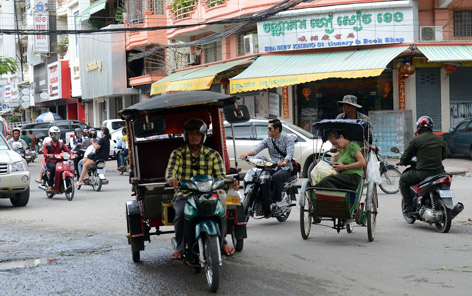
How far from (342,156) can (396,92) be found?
17005 millimetres

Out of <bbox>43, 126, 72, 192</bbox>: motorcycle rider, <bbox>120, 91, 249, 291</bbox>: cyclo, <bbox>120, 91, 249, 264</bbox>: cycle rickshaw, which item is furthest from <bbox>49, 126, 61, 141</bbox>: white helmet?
<bbox>120, 91, 249, 264</bbox>: cycle rickshaw

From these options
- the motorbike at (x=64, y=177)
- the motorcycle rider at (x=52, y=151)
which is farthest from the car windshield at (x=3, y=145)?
the motorbike at (x=64, y=177)

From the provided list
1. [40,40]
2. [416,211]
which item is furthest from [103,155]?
[40,40]

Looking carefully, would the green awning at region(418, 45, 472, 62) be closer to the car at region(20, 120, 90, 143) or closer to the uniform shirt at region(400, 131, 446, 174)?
the uniform shirt at region(400, 131, 446, 174)

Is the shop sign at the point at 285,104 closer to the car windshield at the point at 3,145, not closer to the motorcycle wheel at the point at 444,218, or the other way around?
the car windshield at the point at 3,145

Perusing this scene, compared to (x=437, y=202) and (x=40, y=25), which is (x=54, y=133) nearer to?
(x=437, y=202)

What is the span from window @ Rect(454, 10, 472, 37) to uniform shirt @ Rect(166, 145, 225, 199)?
64.7ft

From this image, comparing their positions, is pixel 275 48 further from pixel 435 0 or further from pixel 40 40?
pixel 40 40

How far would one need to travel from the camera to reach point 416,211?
32.8ft

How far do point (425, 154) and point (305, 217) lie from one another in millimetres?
1912

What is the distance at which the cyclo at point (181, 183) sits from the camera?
638 cm

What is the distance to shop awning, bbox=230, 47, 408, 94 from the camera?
2292 centimetres

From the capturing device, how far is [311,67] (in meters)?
24.6

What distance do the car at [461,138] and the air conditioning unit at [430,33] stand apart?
123 inches
